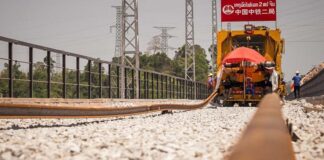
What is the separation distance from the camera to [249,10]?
70.4 feet

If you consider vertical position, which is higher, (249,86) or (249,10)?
(249,10)

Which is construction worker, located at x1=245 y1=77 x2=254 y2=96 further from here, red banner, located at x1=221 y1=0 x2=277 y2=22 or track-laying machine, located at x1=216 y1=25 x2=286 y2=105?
red banner, located at x1=221 y1=0 x2=277 y2=22

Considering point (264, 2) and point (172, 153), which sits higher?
point (264, 2)

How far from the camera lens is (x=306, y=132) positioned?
600cm

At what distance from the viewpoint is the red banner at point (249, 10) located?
20730 millimetres

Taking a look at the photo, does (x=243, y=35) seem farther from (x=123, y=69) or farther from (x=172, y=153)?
(x=172, y=153)

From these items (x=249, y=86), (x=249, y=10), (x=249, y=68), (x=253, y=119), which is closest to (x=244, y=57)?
(x=249, y=68)

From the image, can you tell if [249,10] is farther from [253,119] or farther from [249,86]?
[253,119]

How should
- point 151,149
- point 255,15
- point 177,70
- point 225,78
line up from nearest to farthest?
1. point 151,149
2. point 225,78
3. point 255,15
4. point 177,70

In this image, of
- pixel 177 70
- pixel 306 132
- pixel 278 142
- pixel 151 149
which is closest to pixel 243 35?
pixel 306 132

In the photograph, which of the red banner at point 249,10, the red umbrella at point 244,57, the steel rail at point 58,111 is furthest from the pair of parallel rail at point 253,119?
the red banner at point 249,10

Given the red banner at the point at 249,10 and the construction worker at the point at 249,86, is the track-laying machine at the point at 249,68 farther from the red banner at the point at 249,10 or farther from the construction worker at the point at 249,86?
the red banner at the point at 249,10

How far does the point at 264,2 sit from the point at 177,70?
69.0 m

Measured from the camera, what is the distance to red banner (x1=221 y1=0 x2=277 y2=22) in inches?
816
